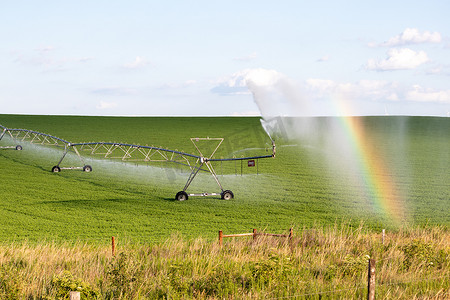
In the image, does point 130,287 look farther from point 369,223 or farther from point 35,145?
point 35,145

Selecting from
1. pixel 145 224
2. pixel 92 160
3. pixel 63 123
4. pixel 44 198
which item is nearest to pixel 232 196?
pixel 145 224

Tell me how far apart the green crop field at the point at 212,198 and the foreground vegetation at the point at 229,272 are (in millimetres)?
5228

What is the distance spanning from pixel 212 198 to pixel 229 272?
21.1 m

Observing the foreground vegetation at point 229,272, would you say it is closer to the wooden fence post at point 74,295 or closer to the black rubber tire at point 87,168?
the wooden fence post at point 74,295

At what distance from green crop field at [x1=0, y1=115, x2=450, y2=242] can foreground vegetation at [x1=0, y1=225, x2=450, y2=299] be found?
17.2ft

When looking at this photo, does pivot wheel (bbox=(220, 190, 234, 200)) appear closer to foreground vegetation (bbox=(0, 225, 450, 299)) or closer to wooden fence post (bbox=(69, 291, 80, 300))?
foreground vegetation (bbox=(0, 225, 450, 299))

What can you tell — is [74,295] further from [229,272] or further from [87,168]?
[87,168]

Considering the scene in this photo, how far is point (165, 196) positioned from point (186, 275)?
22.1m

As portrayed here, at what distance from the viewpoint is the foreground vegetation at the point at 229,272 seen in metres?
11.6

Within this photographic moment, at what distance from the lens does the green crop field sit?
25.8 m

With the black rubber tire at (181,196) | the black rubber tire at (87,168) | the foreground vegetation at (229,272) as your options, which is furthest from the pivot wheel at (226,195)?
the foreground vegetation at (229,272)

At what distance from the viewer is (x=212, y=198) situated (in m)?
34.0

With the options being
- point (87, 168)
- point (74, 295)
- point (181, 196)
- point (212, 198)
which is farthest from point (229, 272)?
point (87, 168)

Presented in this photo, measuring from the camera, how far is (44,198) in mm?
33875
